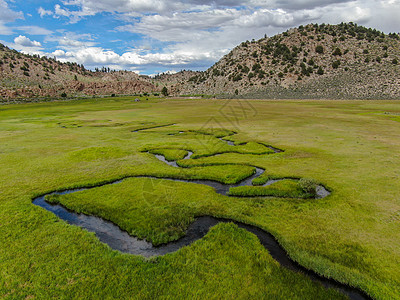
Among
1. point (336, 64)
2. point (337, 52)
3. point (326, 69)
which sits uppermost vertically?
point (337, 52)

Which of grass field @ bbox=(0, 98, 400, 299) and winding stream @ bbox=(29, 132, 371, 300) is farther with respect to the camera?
winding stream @ bbox=(29, 132, 371, 300)

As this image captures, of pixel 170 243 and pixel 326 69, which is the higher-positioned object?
pixel 326 69

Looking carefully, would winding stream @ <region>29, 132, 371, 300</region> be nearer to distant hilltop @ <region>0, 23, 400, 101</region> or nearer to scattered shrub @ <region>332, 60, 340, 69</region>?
distant hilltop @ <region>0, 23, 400, 101</region>

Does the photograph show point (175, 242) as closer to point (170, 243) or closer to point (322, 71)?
point (170, 243)

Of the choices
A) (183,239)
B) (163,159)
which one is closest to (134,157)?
(163,159)

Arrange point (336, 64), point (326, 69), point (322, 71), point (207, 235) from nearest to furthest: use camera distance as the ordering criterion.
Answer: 1. point (207, 235)
2. point (322, 71)
3. point (336, 64)
4. point (326, 69)

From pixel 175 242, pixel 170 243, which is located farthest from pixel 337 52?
pixel 170 243

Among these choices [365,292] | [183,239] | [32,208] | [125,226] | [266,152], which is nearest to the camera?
[365,292]

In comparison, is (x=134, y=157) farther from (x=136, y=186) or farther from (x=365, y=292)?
(x=365, y=292)

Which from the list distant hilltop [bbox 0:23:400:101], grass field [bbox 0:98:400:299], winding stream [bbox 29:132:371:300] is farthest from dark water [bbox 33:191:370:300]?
distant hilltop [bbox 0:23:400:101]
